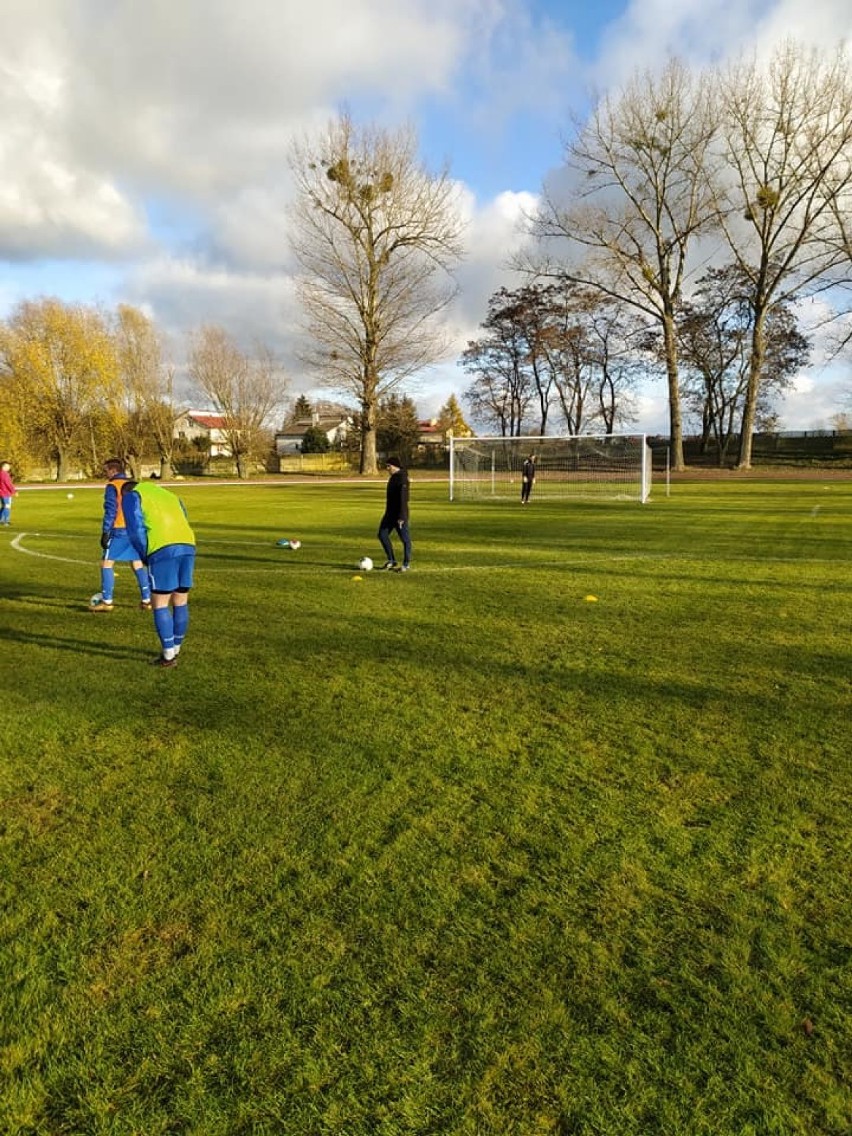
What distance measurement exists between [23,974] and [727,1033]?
252 cm

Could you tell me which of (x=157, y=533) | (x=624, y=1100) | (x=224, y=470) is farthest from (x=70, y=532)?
(x=224, y=470)

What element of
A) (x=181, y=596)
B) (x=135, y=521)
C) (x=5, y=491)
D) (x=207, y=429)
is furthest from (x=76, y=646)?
(x=207, y=429)

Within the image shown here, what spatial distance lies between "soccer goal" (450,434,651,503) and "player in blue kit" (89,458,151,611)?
21.8 meters

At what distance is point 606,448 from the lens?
3400cm

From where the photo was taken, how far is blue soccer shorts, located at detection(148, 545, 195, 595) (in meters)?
5.99

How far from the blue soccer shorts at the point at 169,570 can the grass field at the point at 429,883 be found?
32.2 inches

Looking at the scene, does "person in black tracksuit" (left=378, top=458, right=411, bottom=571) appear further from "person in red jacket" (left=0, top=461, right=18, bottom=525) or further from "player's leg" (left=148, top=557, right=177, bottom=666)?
"person in red jacket" (left=0, top=461, right=18, bottom=525)

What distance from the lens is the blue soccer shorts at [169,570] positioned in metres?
5.99

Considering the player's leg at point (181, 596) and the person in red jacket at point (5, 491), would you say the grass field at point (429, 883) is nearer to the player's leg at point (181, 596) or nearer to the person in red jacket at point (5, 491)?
the player's leg at point (181, 596)

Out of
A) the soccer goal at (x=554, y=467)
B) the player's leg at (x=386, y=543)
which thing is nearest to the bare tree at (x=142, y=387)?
the soccer goal at (x=554, y=467)

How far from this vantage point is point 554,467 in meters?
35.3

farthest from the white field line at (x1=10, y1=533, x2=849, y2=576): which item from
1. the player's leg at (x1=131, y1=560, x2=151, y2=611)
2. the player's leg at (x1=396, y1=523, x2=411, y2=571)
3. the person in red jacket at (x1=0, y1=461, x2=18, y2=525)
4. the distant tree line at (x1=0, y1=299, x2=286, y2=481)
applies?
the distant tree line at (x1=0, y1=299, x2=286, y2=481)

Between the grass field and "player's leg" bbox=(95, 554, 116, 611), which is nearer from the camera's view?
the grass field

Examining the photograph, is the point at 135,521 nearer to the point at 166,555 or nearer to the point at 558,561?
the point at 166,555
